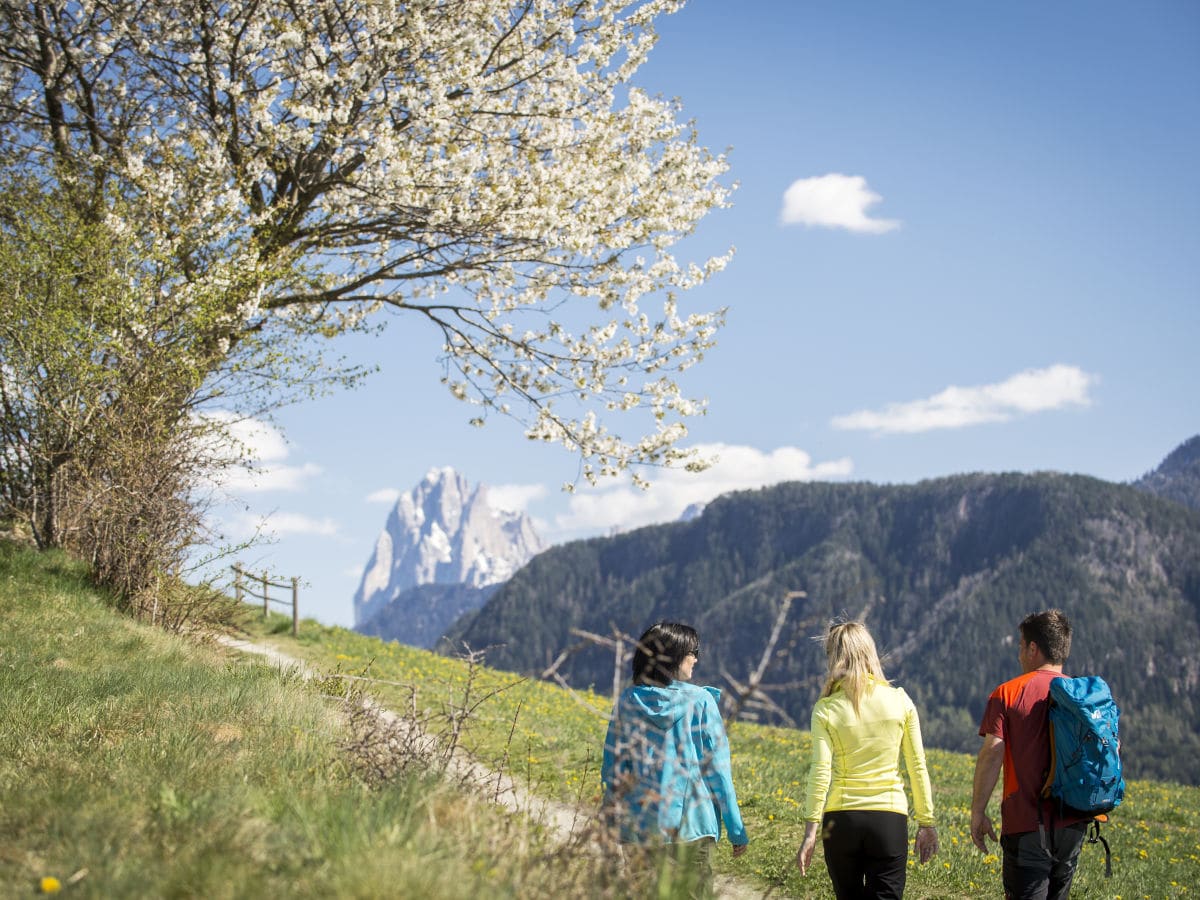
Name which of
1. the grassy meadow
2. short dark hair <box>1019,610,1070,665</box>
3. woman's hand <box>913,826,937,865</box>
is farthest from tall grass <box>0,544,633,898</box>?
short dark hair <box>1019,610,1070,665</box>

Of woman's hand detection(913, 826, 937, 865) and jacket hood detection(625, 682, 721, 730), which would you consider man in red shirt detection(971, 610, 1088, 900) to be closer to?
woman's hand detection(913, 826, 937, 865)

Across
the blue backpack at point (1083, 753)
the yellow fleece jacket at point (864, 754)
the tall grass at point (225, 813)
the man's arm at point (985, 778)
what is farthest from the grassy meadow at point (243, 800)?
the blue backpack at point (1083, 753)

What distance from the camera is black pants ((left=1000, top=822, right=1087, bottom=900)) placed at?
199 inches

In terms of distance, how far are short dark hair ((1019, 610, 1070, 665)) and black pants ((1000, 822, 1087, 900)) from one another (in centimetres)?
96

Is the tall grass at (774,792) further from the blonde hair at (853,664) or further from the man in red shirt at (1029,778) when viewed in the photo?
the man in red shirt at (1029,778)

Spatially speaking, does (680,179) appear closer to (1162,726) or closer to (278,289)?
(278,289)

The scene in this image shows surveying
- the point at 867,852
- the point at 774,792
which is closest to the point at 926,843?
the point at 867,852

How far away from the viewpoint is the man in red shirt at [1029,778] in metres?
5.08

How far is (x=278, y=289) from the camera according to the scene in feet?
46.2

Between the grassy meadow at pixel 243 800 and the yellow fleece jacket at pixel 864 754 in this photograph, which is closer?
the grassy meadow at pixel 243 800

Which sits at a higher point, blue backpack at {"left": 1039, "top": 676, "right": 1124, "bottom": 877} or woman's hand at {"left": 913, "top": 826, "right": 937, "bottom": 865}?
blue backpack at {"left": 1039, "top": 676, "right": 1124, "bottom": 877}

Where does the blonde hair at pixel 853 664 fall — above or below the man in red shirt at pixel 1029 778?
above

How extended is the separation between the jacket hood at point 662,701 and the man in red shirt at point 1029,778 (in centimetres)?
179

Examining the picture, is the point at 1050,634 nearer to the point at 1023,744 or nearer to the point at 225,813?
the point at 1023,744
